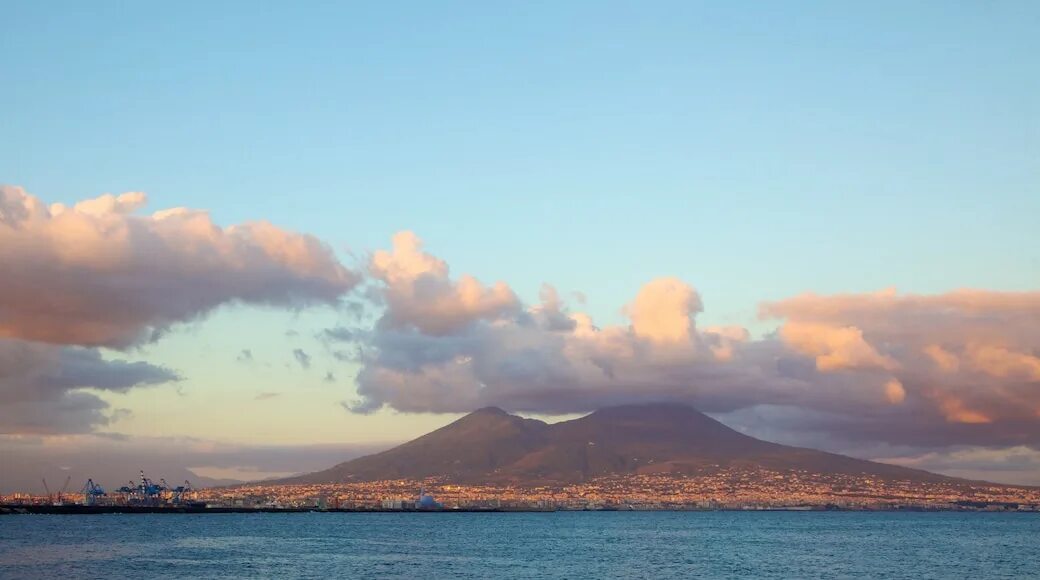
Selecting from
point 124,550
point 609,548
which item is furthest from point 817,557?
point 124,550

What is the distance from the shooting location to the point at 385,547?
162 m

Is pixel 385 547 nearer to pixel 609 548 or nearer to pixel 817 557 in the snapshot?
pixel 609 548

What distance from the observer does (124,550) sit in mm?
144875

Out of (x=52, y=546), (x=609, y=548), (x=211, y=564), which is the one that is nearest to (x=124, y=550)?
(x=52, y=546)

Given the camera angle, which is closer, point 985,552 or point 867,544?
point 985,552

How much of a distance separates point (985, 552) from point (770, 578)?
242 ft

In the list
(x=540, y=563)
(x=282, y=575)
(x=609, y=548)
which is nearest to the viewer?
(x=282, y=575)

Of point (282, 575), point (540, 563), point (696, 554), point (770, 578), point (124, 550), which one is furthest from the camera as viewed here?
Answer: point (696, 554)

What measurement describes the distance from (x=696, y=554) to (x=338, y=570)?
61101mm

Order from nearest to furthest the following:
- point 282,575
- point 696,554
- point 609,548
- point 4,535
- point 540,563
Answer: point 282,575 < point 540,563 < point 696,554 < point 609,548 < point 4,535

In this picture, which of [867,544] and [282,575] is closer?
[282,575]

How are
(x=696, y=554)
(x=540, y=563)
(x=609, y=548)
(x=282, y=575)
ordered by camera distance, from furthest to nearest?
1. (x=609, y=548)
2. (x=696, y=554)
3. (x=540, y=563)
4. (x=282, y=575)

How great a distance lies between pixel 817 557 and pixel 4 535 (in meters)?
134

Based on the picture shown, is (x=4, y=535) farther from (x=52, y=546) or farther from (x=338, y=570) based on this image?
(x=338, y=570)
